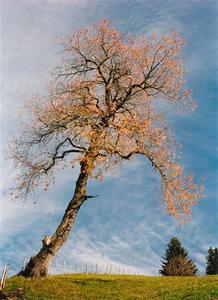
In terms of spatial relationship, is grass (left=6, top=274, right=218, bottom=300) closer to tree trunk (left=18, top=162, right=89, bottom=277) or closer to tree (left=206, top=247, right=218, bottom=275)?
tree trunk (left=18, top=162, right=89, bottom=277)

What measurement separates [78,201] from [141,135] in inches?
281

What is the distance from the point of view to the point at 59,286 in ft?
109

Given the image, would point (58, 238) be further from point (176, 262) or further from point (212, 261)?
point (212, 261)

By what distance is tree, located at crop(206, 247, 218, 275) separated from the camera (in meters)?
77.0

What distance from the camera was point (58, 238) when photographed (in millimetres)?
36406

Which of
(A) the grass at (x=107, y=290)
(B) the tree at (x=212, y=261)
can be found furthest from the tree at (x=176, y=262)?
(A) the grass at (x=107, y=290)

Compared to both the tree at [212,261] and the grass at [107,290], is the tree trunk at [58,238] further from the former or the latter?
the tree at [212,261]

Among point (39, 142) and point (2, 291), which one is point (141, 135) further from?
point (2, 291)

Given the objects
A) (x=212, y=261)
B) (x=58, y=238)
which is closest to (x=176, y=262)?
(x=212, y=261)

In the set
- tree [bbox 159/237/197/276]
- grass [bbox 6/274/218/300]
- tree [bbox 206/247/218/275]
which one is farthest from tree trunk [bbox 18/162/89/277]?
tree [bbox 206/247/218/275]

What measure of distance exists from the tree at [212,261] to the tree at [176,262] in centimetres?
797

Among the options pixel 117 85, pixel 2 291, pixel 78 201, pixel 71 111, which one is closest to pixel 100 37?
pixel 117 85

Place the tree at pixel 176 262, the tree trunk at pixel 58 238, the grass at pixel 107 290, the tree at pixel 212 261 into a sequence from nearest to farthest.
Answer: the grass at pixel 107 290 < the tree trunk at pixel 58 238 < the tree at pixel 176 262 < the tree at pixel 212 261

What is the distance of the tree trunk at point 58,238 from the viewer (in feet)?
115
